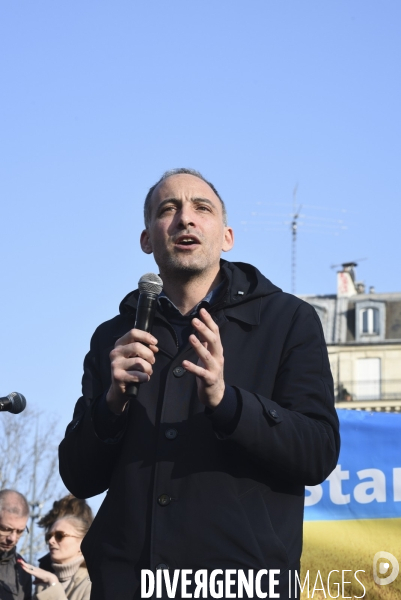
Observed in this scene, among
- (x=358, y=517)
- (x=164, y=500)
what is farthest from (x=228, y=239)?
(x=358, y=517)

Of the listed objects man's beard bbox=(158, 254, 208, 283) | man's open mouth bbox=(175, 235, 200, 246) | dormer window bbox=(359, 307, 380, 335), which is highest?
dormer window bbox=(359, 307, 380, 335)

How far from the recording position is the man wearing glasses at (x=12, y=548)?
6961mm

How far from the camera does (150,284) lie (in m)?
3.75

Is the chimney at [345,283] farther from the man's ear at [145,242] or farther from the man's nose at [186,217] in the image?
the man's nose at [186,217]

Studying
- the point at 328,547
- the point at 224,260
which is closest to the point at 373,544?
the point at 328,547

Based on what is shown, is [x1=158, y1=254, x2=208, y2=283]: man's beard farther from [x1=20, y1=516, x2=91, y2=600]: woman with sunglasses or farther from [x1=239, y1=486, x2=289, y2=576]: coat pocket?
[x1=20, y1=516, x2=91, y2=600]: woman with sunglasses

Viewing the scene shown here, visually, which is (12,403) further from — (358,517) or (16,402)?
(358,517)

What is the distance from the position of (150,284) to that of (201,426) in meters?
0.55

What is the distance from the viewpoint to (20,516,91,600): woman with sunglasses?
657 cm

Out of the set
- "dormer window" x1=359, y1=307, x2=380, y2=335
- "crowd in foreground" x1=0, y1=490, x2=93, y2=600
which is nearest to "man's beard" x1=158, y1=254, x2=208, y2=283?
"crowd in foreground" x1=0, y1=490, x2=93, y2=600

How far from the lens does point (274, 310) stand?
3.86 m

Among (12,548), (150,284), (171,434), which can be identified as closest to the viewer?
(171,434)

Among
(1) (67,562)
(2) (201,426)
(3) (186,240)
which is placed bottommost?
(1) (67,562)

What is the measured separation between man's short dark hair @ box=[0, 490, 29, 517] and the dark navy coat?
3517 millimetres
